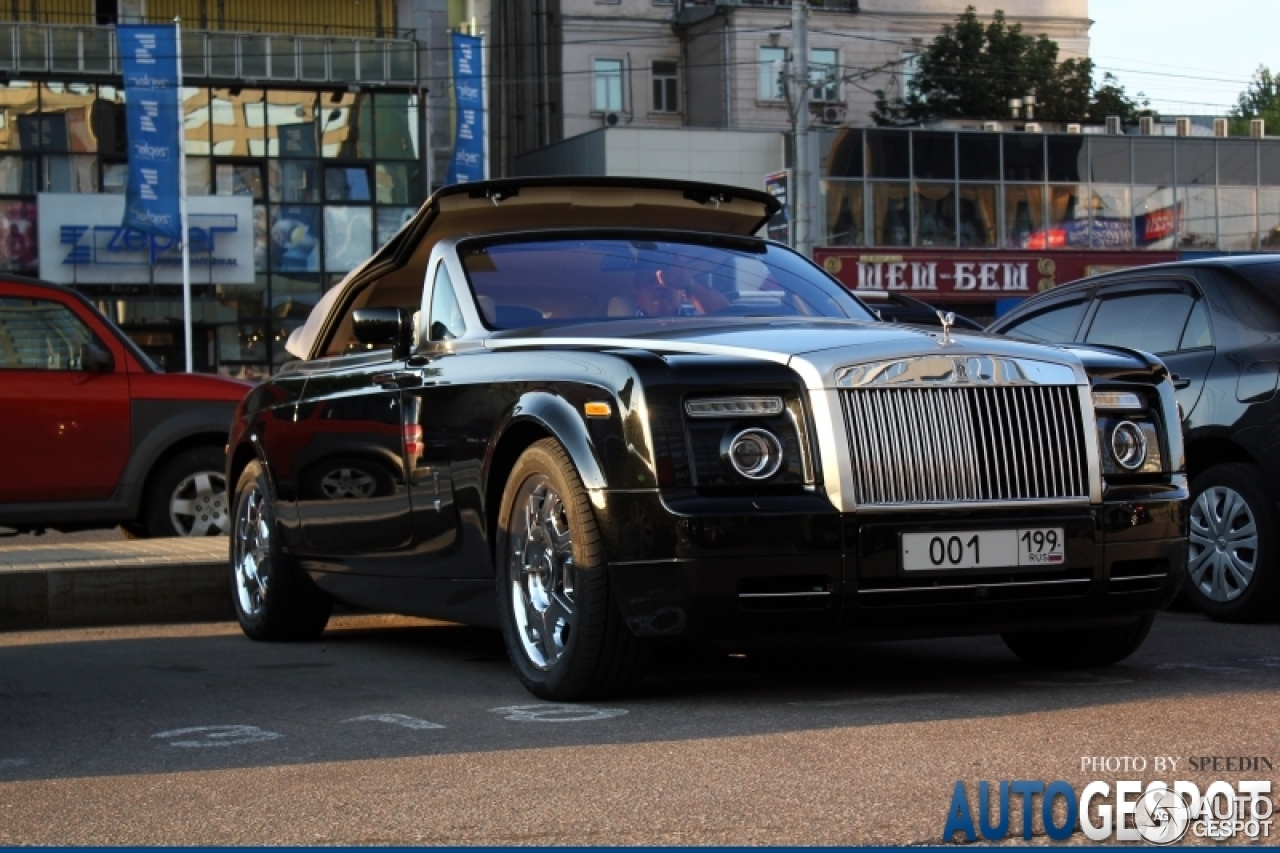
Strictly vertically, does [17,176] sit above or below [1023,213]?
above

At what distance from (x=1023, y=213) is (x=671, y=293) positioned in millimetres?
54294

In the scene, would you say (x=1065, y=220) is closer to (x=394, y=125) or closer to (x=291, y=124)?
(x=394, y=125)

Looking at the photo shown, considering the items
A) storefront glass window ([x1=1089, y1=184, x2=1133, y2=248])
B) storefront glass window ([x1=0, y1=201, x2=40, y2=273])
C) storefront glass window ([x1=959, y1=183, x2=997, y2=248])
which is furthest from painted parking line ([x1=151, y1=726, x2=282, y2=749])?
storefront glass window ([x1=1089, y1=184, x2=1133, y2=248])

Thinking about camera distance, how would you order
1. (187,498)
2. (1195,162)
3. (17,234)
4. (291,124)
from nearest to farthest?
(187,498) → (17,234) → (291,124) → (1195,162)

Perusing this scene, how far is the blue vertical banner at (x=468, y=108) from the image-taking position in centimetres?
4188

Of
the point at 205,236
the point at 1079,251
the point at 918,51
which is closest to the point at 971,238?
the point at 1079,251

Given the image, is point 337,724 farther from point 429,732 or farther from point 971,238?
point 971,238

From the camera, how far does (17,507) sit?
41.7 feet

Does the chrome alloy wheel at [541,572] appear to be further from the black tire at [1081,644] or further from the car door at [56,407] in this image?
the car door at [56,407]

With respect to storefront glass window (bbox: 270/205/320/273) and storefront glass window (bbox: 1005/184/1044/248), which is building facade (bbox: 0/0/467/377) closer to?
storefront glass window (bbox: 270/205/320/273)

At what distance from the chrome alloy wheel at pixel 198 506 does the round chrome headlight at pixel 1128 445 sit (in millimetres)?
7966

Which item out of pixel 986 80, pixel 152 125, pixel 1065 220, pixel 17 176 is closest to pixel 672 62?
pixel 986 80

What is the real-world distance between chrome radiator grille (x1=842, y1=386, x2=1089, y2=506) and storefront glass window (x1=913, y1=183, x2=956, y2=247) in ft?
174

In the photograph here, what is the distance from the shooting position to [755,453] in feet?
20.2
